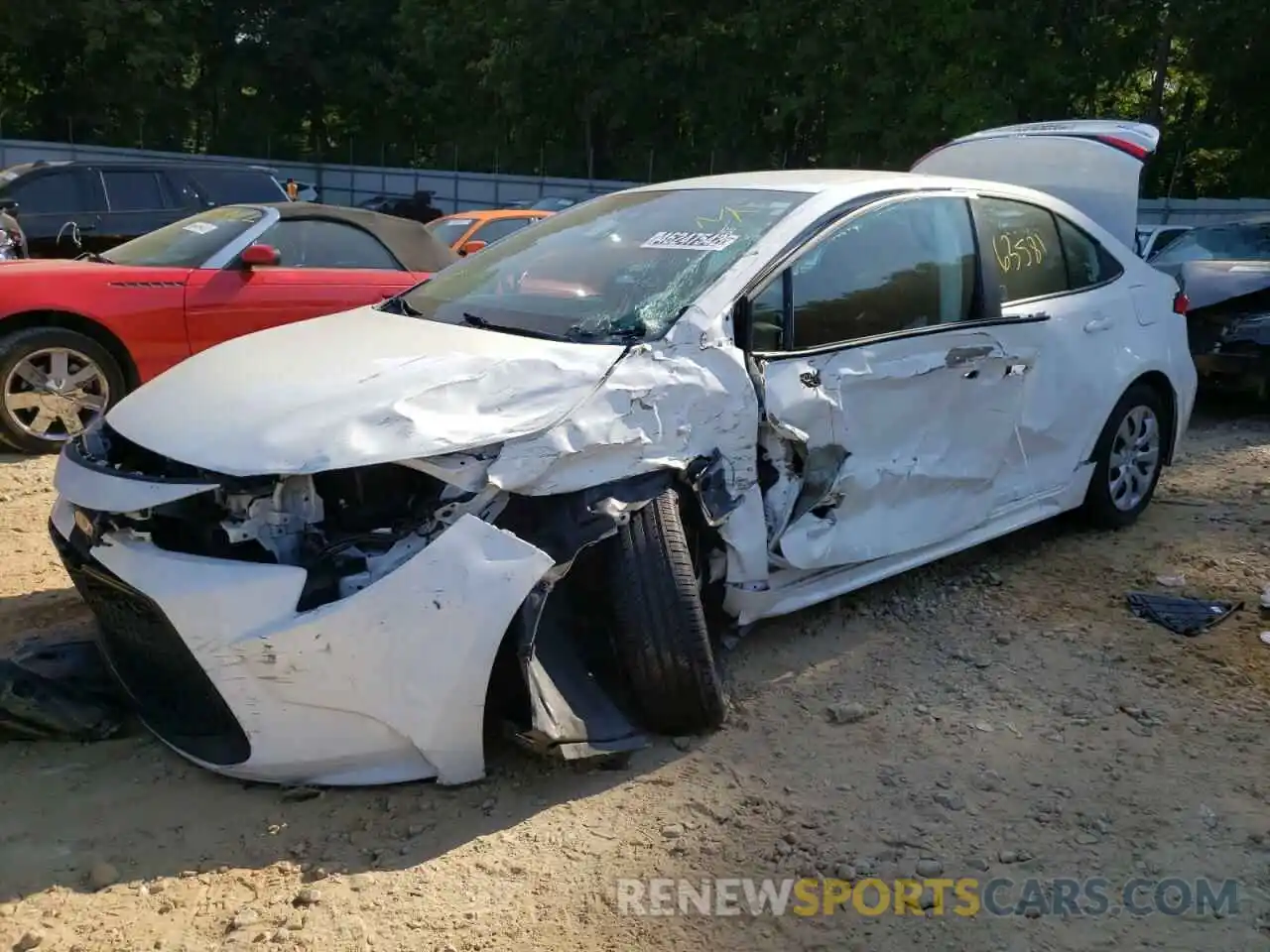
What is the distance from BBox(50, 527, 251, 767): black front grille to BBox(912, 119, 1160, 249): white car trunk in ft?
13.5

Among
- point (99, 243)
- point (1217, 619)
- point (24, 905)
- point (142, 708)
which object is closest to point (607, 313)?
point (142, 708)

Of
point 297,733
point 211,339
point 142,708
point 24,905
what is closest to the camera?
point 24,905

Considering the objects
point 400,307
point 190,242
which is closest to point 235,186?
point 190,242

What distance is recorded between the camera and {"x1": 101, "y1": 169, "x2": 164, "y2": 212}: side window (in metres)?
9.87

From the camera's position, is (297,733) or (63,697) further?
(63,697)

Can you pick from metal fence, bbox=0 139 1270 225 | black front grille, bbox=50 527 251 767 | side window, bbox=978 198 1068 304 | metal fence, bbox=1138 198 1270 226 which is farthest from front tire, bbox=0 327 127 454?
metal fence, bbox=0 139 1270 225

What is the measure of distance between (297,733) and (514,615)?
0.63 meters

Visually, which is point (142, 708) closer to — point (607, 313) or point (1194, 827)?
point (607, 313)

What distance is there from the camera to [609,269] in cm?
374

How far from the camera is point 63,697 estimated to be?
125 inches

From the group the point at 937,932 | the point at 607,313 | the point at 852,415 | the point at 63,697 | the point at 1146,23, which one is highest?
the point at 1146,23

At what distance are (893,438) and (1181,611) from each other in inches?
56.9

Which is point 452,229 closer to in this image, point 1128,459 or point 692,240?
Answer: point 1128,459

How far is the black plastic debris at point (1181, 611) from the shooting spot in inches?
162
